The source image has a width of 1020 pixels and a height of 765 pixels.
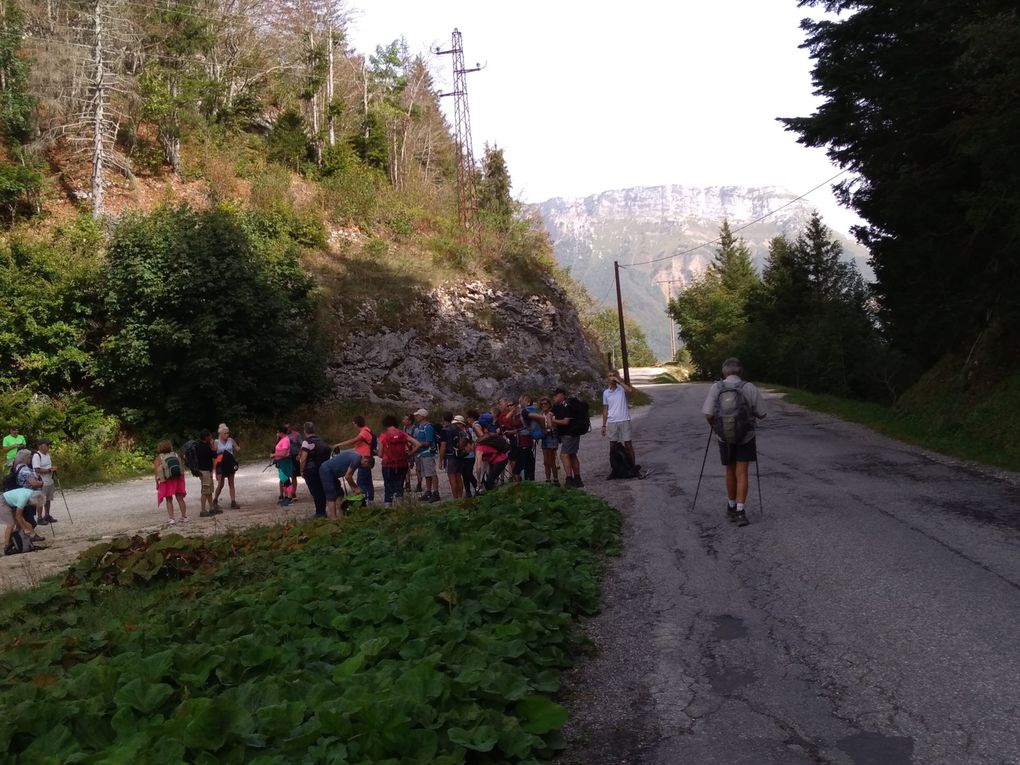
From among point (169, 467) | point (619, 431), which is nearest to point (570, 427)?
point (619, 431)

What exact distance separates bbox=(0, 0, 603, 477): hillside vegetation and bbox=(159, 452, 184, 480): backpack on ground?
9.56 metres

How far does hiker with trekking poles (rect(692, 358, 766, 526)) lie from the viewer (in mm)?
10039

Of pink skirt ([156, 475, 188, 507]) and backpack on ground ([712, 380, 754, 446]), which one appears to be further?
pink skirt ([156, 475, 188, 507])

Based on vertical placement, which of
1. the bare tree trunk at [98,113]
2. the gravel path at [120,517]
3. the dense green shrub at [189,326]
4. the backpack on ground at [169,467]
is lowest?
the gravel path at [120,517]

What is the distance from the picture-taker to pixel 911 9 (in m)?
16.3

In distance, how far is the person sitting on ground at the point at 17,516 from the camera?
13766mm

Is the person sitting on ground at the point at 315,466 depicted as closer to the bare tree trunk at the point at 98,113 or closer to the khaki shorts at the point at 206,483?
the khaki shorts at the point at 206,483

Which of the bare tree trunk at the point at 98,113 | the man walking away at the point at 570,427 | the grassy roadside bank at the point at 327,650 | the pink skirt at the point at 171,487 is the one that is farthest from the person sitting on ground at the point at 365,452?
the bare tree trunk at the point at 98,113

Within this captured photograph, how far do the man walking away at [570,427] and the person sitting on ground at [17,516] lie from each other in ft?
27.8

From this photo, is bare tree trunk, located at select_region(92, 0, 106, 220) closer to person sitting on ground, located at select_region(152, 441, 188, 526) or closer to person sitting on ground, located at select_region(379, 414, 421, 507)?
person sitting on ground, located at select_region(152, 441, 188, 526)

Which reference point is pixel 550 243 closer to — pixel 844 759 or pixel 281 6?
pixel 281 6

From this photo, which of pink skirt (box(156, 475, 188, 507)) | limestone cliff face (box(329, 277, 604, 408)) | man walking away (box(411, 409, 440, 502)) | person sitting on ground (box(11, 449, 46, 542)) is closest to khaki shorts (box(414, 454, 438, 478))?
man walking away (box(411, 409, 440, 502))

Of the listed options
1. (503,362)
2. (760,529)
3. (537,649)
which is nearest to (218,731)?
(537,649)

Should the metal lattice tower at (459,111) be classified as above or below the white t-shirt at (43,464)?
above
